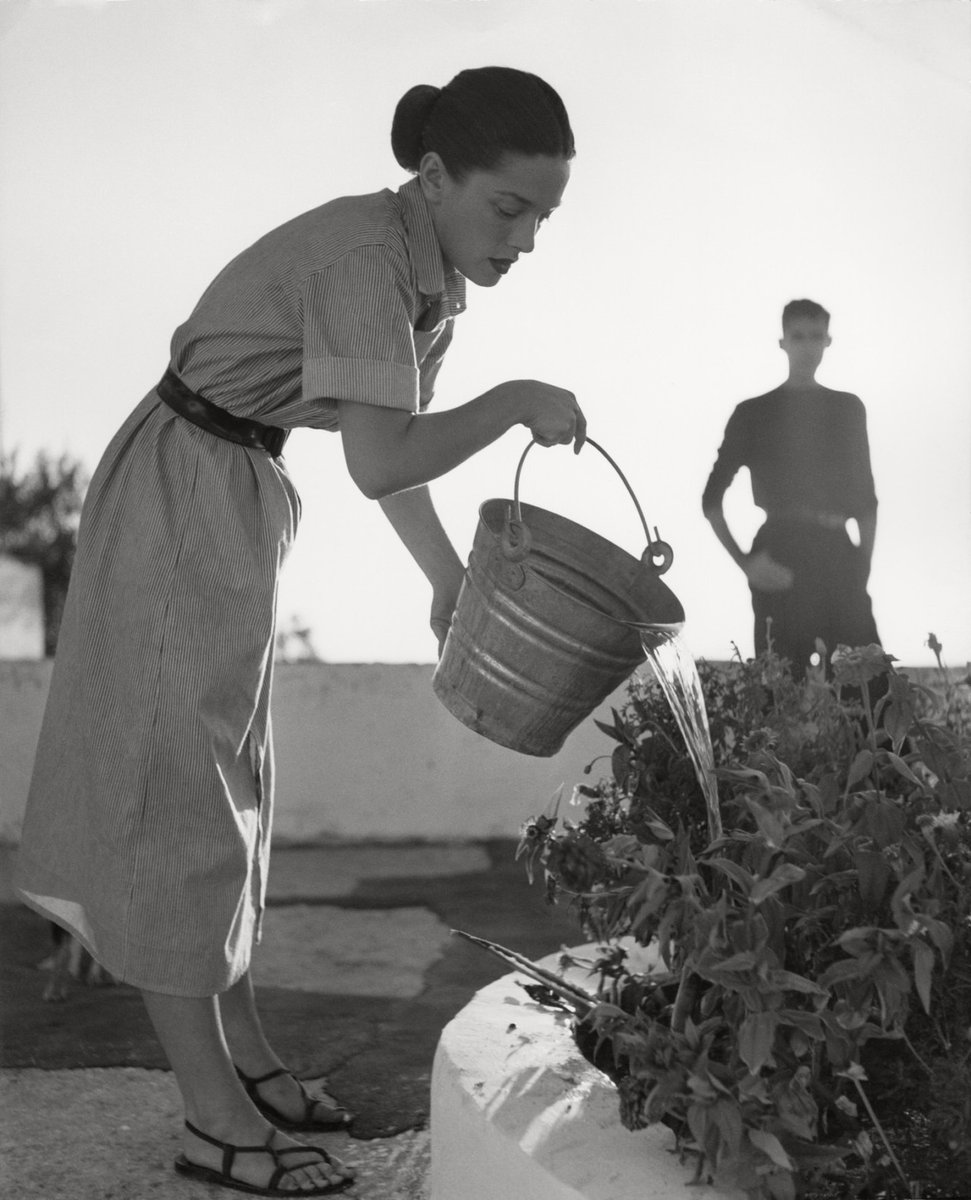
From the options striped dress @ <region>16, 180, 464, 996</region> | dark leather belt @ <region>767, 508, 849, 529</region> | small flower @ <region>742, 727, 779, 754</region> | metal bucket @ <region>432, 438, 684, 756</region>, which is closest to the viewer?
small flower @ <region>742, 727, 779, 754</region>

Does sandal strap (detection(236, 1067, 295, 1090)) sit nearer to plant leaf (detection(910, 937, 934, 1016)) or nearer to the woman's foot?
the woman's foot

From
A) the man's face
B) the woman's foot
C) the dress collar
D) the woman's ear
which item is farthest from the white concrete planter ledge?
the man's face

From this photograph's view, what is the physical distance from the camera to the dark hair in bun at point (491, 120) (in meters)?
1.83

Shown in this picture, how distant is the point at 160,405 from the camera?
2127 mm

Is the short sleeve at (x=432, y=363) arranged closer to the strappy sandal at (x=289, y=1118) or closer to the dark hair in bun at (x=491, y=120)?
the dark hair in bun at (x=491, y=120)

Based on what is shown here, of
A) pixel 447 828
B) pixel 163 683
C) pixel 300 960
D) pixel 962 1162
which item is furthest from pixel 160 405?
pixel 447 828

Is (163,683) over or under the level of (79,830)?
over

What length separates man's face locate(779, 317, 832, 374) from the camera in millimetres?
4062

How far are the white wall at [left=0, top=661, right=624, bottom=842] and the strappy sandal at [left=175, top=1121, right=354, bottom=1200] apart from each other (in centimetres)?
329

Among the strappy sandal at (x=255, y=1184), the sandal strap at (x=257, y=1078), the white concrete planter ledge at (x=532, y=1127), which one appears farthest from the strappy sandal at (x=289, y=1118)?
the white concrete planter ledge at (x=532, y=1127)

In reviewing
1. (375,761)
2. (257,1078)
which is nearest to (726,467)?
(375,761)

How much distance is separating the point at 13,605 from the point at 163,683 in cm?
428

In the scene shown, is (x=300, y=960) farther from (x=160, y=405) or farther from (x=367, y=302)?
(x=367, y=302)

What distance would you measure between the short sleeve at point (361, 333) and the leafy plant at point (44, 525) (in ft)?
13.5
